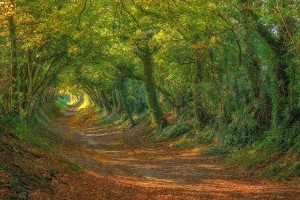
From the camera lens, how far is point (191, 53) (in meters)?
22.9

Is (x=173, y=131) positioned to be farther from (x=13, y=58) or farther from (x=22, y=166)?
(x=22, y=166)

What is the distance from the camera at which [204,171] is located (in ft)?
55.6

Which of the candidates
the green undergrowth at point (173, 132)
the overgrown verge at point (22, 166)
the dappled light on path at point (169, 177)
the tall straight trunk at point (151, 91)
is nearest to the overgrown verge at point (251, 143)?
the green undergrowth at point (173, 132)

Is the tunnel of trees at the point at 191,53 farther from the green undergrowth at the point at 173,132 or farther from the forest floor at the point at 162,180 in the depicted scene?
the forest floor at the point at 162,180

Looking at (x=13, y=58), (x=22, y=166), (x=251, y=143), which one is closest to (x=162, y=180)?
(x=251, y=143)

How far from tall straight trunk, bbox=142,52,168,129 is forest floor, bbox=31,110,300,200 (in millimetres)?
5429

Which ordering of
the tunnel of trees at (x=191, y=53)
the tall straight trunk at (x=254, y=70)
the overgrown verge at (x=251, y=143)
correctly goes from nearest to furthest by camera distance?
the tunnel of trees at (x=191, y=53), the overgrown verge at (x=251, y=143), the tall straight trunk at (x=254, y=70)

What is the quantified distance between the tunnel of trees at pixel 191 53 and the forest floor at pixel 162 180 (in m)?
2.40

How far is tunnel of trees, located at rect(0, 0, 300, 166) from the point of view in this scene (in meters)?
14.2

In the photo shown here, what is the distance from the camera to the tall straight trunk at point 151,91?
96.6 ft

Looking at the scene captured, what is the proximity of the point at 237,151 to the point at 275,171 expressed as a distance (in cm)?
438

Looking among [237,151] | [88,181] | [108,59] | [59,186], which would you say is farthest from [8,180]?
[108,59]

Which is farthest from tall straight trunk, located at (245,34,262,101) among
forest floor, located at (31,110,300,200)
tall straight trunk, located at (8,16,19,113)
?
tall straight trunk, located at (8,16,19,113)

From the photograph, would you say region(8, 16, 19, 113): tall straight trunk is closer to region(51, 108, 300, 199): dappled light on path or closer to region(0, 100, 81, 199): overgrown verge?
region(0, 100, 81, 199): overgrown verge
